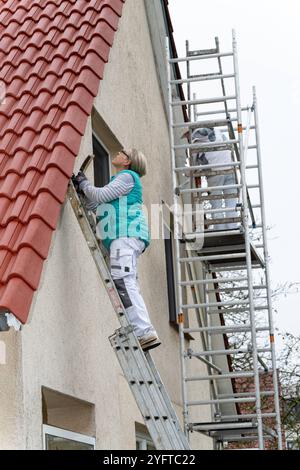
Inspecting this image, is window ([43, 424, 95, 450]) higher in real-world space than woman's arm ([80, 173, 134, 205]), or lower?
lower

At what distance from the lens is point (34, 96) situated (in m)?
7.56

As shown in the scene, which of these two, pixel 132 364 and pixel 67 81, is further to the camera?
pixel 67 81

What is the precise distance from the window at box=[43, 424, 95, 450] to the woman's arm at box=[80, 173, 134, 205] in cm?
176

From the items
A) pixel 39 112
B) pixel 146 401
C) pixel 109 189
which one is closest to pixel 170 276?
pixel 109 189

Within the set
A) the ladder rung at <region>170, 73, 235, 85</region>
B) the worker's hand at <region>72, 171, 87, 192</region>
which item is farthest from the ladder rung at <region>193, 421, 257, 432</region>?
the ladder rung at <region>170, 73, 235, 85</region>

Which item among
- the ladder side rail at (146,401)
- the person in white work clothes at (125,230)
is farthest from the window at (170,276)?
the ladder side rail at (146,401)

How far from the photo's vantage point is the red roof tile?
19.5 feet

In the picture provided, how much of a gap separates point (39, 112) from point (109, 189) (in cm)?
84

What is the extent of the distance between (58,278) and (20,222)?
780 mm

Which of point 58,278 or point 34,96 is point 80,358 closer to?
point 58,278

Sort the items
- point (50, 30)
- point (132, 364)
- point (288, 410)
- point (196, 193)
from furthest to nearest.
A: 1. point (288, 410)
2. point (196, 193)
3. point (50, 30)
4. point (132, 364)

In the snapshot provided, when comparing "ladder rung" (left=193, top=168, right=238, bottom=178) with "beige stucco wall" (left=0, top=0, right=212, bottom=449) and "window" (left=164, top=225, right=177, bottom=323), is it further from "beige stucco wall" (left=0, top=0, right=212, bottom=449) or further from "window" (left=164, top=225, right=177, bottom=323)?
"window" (left=164, top=225, right=177, bottom=323)
